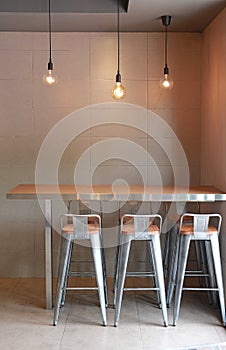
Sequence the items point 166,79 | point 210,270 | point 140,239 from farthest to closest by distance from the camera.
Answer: point 166,79
point 210,270
point 140,239

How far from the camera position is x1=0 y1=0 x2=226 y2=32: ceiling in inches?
153


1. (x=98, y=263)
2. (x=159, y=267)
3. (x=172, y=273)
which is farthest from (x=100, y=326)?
(x=172, y=273)

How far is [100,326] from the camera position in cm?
373

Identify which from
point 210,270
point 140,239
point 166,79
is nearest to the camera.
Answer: point 140,239

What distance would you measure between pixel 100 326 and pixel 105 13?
97.1 inches

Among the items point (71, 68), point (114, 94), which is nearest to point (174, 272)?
point (114, 94)

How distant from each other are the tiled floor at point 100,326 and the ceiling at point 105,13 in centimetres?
237

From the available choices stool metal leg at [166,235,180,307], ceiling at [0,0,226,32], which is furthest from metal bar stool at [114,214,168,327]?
ceiling at [0,0,226,32]

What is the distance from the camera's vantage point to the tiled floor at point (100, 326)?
3.42 meters

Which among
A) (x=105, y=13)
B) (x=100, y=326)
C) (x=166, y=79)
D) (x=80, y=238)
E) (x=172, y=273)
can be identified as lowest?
(x=100, y=326)

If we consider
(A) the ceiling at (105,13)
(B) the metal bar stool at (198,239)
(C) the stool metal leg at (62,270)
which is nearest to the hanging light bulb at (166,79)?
(A) the ceiling at (105,13)

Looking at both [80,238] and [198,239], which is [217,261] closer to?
[198,239]

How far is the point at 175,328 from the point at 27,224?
192 centimetres

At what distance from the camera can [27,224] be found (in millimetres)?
4969
